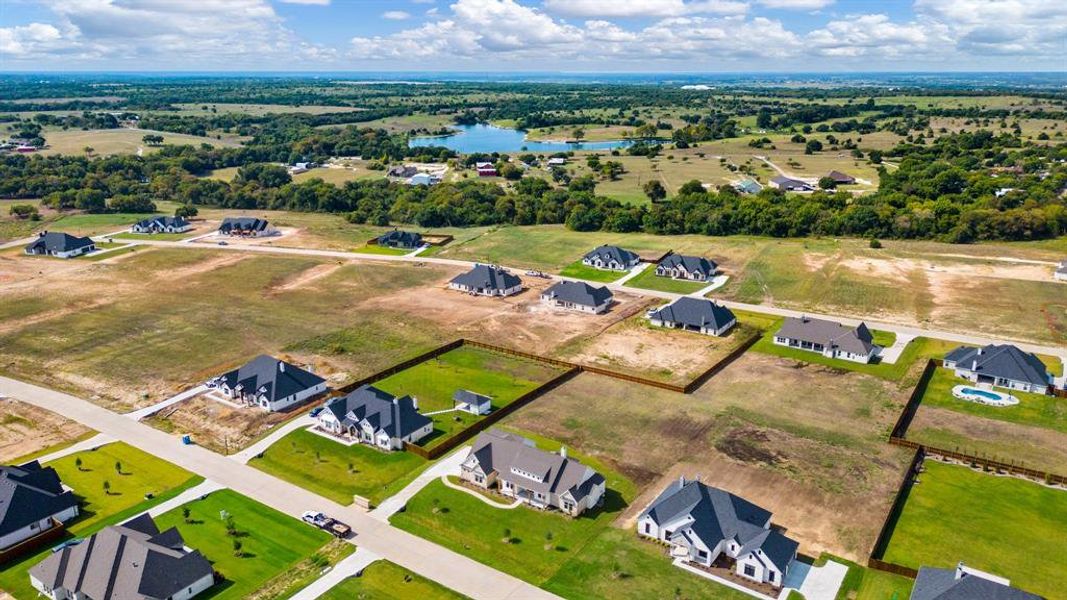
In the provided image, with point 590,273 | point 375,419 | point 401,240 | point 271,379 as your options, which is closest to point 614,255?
point 590,273

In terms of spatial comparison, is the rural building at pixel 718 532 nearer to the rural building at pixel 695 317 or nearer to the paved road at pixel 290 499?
the paved road at pixel 290 499

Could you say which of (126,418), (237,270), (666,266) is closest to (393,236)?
(237,270)

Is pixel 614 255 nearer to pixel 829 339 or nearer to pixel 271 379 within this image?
pixel 829 339

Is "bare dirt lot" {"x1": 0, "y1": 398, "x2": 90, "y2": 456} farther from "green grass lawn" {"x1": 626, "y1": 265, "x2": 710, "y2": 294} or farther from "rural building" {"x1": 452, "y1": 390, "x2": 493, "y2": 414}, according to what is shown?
"green grass lawn" {"x1": 626, "y1": 265, "x2": 710, "y2": 294}

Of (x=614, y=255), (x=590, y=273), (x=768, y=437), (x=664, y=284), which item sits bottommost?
(x=768, y=437)

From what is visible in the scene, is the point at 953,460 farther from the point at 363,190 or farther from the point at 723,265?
the point at 363,190
